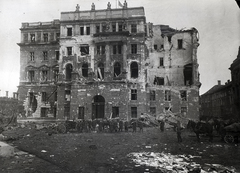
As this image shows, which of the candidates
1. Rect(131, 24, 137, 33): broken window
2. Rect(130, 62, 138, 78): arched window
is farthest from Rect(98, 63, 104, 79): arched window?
Rect(131, 24, 137, 33): broken window

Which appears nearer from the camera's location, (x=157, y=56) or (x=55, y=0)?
(x=55, y=0)

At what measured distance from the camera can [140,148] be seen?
488 inches

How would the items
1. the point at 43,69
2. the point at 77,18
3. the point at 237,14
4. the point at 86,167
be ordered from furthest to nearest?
1. the point at 43,69
2. the point at 77,18
3. the point at 237,14
4. the point at 86,167

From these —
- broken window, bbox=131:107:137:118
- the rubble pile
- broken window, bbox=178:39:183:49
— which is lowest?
the rubble pile

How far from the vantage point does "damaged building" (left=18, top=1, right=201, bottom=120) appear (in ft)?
94.4

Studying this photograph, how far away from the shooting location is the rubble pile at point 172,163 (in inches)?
333

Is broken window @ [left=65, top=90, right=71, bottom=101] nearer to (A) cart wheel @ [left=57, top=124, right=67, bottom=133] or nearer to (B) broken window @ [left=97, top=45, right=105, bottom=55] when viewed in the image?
(B) broken window @ [left=97, top=45, right=105, bottom=55]

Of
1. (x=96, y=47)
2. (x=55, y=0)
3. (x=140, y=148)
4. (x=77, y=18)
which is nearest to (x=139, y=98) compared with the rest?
(x=96, y=47)

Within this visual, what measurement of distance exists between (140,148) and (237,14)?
8753mm

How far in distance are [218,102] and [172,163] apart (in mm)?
42030

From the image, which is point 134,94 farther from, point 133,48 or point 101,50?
point 101,50

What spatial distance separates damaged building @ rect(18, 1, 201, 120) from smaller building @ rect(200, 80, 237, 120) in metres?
8.53

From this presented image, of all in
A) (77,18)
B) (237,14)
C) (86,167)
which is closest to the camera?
(86,167)

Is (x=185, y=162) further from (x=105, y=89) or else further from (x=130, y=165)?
(x=105, y=89)
